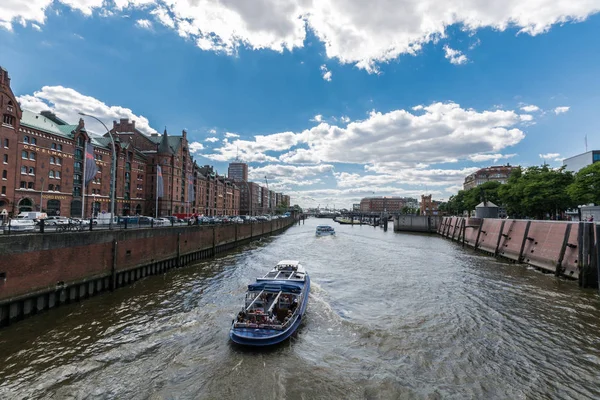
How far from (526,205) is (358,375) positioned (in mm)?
70540

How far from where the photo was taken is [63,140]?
60.3m

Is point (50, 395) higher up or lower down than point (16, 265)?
lower down

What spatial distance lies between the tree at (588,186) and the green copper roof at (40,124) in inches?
3752

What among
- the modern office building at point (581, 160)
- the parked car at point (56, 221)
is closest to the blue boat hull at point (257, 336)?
the parked car at point (56, 221)

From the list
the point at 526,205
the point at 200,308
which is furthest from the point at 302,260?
the point at 526,205

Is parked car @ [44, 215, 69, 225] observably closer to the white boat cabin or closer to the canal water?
the canal water

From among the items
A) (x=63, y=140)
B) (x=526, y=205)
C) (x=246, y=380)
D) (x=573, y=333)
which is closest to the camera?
(x=246, y=380)

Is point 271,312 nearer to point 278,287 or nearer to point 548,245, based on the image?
point 278,287

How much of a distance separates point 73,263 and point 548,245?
143ft

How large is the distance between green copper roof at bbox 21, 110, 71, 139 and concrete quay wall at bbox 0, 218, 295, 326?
145 feet

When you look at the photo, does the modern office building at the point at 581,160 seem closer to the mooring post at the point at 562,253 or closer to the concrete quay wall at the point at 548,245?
the concrete quay wall at the point at 548,245

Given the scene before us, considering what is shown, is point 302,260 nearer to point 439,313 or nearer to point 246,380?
point 439,313

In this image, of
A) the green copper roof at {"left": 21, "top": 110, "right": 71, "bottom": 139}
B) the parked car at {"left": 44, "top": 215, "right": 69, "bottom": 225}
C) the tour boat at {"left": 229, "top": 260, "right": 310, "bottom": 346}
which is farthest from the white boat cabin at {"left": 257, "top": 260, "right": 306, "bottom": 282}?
the green copper roof at {"left": 21, "top": 110, "right": 71, "bottom": 139}

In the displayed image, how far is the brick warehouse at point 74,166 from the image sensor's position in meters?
50.6
